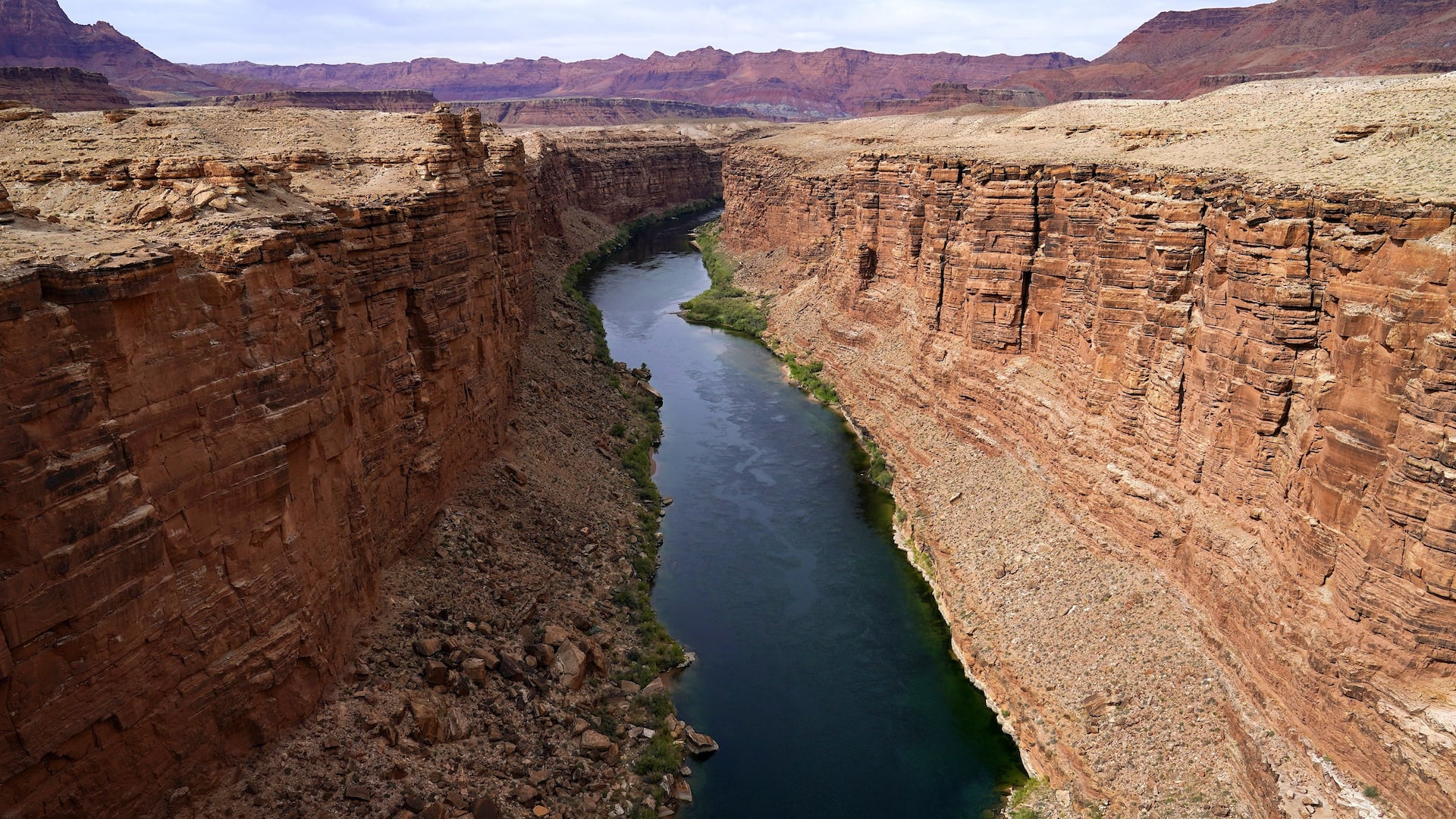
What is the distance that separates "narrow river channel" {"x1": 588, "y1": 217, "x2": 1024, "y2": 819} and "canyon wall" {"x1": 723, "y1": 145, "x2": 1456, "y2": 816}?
205 cm

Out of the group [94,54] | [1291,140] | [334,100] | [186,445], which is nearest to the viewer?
[186,445]

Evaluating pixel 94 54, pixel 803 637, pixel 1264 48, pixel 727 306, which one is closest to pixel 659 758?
pixel 803 637

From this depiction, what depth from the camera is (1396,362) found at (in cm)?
1455

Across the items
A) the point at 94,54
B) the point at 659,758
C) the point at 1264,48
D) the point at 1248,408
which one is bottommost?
the point at 659,758

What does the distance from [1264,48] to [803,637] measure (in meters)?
114

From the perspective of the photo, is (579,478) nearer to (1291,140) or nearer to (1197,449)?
(1197,449)

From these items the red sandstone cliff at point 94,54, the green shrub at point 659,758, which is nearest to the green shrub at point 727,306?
the green shrub at point 659,758

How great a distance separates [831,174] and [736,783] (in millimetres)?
44245

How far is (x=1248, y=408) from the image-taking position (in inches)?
725

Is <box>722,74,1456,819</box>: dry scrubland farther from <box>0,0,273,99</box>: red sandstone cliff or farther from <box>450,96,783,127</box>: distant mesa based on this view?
<box>450,96,783,127</box>: distant mesa

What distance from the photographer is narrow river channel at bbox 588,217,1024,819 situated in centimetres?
2081

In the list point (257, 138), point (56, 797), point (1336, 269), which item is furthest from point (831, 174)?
point (56, 797)

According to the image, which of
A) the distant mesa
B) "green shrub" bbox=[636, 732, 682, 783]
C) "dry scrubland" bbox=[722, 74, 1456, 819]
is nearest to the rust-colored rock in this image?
the distant mesa

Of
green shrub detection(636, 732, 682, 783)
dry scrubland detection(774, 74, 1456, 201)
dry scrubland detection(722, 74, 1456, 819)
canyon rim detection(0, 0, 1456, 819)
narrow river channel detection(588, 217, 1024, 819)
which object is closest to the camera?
canyon rim detection(0, 0, 1456, 819)
